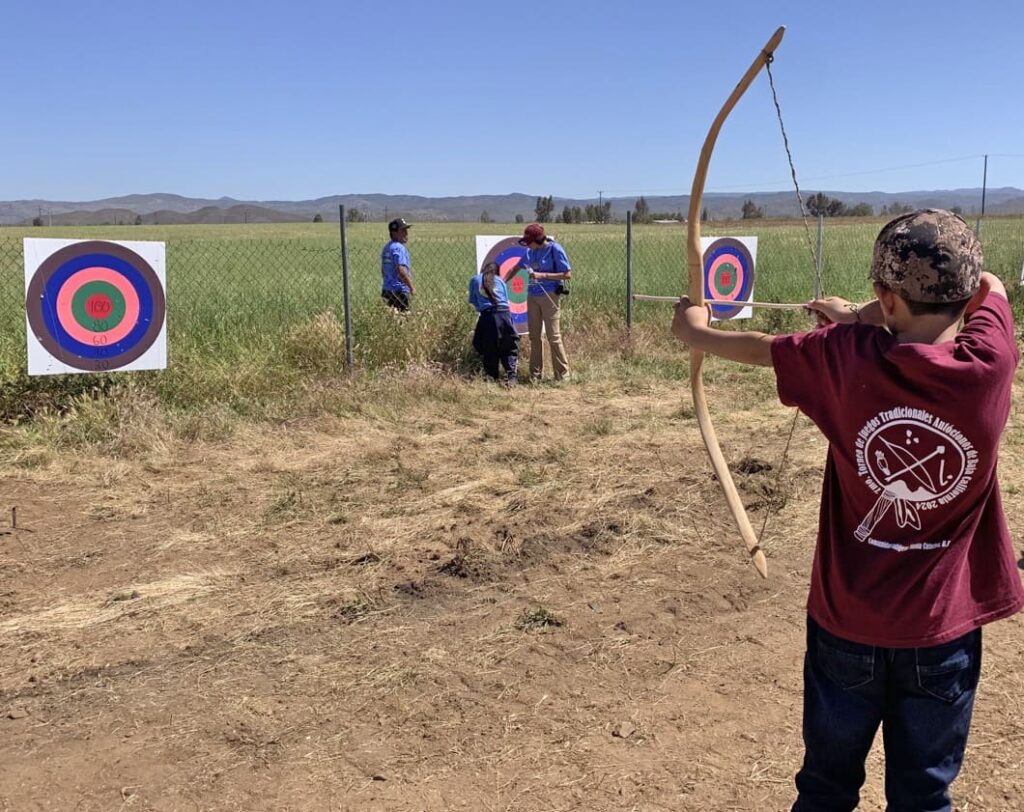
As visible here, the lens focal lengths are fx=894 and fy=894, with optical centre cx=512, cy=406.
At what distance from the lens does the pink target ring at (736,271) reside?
11023mm

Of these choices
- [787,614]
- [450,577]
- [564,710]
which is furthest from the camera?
[450,577]

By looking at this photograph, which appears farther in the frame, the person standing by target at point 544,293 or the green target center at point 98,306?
the person standing by target at point 544,293

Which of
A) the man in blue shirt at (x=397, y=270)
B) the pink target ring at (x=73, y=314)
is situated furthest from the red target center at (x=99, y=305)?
the man in blue shirt at (x=397, y=270)

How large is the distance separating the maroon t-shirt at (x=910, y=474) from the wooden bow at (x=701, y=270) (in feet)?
2.07

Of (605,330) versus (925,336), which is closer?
(925,336)

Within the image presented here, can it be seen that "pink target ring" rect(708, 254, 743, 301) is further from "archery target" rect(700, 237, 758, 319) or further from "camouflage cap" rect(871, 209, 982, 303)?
"camouflage cap" rect(871, 209, 982, 303)

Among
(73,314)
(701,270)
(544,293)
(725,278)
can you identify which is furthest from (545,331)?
→ (701,270)

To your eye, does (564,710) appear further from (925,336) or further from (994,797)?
(925,336)

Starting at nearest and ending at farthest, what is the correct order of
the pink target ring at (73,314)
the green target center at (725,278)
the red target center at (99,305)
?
the pink target ring at (73,314), the red target center at (99,305), the green target center at (725,278)

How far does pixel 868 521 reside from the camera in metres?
1.77

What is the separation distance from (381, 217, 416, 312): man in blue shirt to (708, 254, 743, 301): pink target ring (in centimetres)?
403

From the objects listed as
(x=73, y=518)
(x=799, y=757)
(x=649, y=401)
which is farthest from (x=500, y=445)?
(x=799, y=757)

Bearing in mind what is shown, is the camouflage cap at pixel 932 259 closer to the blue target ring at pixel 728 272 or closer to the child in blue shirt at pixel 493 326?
Answer: the child in blue shirt at pixel 493 326

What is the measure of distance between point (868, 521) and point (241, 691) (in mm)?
2283
